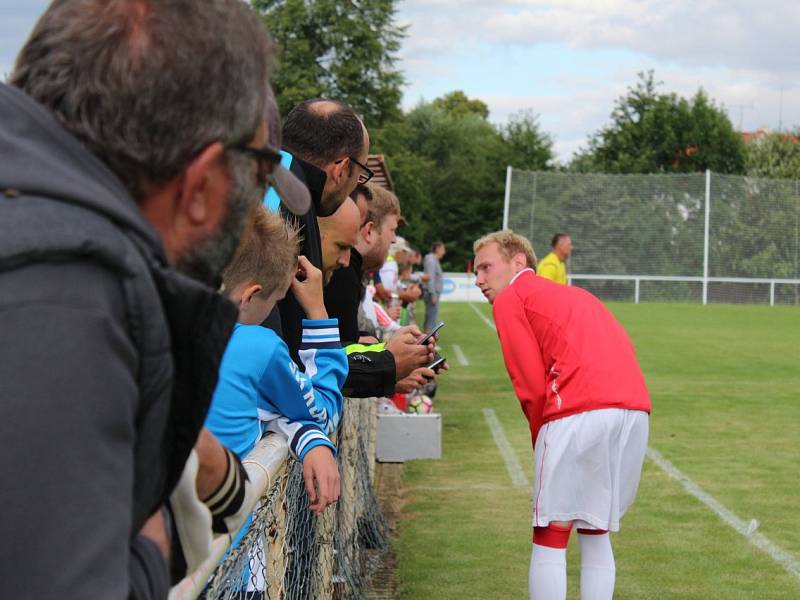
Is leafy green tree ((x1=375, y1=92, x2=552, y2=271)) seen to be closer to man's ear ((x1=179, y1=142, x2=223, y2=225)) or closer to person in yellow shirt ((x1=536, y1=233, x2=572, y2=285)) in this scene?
person in yellow shirt ((x1=536, y1=233, x2=572, y2=285))

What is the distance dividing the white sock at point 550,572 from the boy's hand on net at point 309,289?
81.1 inches

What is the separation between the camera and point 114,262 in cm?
112

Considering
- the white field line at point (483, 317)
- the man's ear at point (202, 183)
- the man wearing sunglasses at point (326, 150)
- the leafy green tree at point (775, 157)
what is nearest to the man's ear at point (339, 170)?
the man wearing sunglasses at point (326, 150)

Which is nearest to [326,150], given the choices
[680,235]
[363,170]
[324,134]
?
[324,134]

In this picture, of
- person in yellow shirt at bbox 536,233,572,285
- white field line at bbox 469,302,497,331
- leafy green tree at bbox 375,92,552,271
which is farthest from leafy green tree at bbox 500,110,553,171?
person in yellow shirt at bbox 536,233,572,285

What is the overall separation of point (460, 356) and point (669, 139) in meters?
46.7

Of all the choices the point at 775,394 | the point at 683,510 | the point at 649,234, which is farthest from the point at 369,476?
the point at 649,234

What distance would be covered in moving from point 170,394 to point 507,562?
19.5ft

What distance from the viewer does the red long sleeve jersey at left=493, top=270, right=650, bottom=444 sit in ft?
16.9

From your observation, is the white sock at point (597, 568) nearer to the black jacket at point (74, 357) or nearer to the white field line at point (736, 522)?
the white field line at point (736, 522)

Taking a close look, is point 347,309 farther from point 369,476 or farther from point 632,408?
point 369,476

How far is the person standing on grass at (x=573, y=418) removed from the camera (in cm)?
509

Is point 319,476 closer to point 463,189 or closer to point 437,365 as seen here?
point 437,365

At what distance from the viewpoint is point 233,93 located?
1277mm
